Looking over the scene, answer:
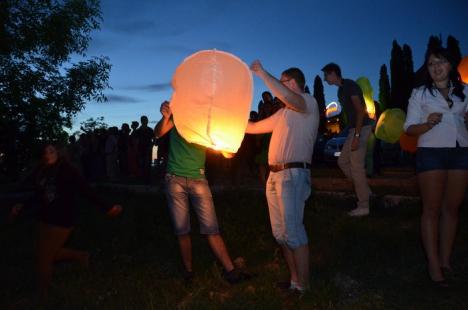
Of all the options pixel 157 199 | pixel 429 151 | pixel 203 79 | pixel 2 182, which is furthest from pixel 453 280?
pixel 2 182

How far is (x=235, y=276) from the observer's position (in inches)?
190

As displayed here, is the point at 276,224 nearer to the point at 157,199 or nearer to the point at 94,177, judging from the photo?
the point at 157,199

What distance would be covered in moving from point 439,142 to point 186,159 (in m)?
2.44

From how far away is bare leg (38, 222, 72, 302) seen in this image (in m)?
4.76

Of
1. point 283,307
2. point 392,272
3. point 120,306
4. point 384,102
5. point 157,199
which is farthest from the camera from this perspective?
point 384,102

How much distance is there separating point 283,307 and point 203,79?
6.74 ft

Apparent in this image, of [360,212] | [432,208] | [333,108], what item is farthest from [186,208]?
[333,108]

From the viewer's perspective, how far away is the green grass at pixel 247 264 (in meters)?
4.29

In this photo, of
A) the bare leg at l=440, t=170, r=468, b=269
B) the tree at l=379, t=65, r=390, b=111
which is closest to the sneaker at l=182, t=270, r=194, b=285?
the bare leg at l=440, t=170, r=468, b=269

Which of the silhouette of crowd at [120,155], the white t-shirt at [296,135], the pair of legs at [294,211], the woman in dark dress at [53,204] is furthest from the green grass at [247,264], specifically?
the silhouette of crowd at [120,155]

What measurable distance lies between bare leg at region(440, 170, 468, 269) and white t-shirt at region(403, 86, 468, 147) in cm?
31

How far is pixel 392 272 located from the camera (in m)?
5.01

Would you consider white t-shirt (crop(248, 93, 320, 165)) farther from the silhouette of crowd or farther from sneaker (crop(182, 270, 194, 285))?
the silhouette of crowd

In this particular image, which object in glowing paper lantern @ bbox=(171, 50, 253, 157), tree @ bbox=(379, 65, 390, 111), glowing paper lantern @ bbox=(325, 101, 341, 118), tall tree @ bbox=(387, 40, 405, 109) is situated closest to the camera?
glowing paper lantern @ bbox=(171, 50, 253, 157)
